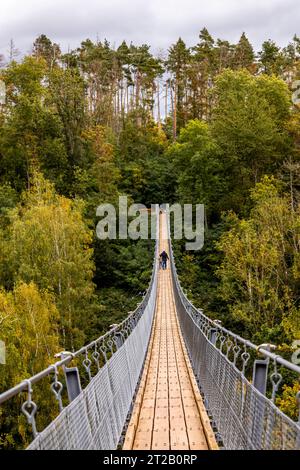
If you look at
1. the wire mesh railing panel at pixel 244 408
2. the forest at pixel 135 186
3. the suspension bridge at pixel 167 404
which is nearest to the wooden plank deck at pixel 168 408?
the suspension bridge at pixel 167 404

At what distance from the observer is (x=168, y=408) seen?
274 inches

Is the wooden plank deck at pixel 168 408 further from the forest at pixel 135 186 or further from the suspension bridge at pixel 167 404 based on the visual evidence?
the forest at pixel 135 186

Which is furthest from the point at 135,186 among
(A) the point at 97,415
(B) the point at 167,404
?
(A) the point at 97,415

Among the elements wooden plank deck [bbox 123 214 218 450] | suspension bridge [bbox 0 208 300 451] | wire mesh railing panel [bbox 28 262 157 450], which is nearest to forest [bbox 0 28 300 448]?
wooden plank deck [bbox 123 214 218 450]

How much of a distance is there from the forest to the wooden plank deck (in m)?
6.22

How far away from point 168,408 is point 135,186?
122 feet

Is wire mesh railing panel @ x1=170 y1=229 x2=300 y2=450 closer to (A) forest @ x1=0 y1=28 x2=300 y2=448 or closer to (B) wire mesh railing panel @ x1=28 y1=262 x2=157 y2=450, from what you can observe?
(B) wire mesh railing panel @ x1=28 y1=262 x2=157 y2=450

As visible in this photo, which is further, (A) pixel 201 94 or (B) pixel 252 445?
(A) pixel 201 94

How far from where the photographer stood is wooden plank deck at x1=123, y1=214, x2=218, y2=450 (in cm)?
545

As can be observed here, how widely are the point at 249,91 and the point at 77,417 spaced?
107ft

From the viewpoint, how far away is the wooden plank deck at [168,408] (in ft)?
17.9
